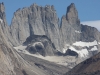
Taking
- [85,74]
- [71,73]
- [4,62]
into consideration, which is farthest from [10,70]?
[85,74]

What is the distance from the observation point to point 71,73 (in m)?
159

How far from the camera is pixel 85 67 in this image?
154 m

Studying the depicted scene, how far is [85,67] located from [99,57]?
4.03 metres

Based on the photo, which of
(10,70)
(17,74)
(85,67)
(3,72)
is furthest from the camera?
(17,74)

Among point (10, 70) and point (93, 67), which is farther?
point (10, 70)

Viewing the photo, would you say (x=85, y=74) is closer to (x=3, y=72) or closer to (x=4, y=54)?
(x=3, y=72)

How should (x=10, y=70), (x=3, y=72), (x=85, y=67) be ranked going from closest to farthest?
(x=85, y=67)
(x=3, y=72)
(x=10, y=70)

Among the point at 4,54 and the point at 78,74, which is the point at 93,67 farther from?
the point at 4,54

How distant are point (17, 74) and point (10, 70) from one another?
40.0ft

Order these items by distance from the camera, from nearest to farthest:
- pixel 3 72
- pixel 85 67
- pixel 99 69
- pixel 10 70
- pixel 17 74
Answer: pixel 99 69
pixel 85 67
pixel 3 72
pixel 10 70
pixel 17 74

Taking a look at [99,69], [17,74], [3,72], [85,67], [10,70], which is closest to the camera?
[99,69]

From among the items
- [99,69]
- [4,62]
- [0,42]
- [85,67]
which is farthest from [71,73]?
[0,42]

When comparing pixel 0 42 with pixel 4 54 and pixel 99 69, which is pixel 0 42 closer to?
pixel 4 54

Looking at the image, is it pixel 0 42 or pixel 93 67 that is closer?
pixel 93 67
